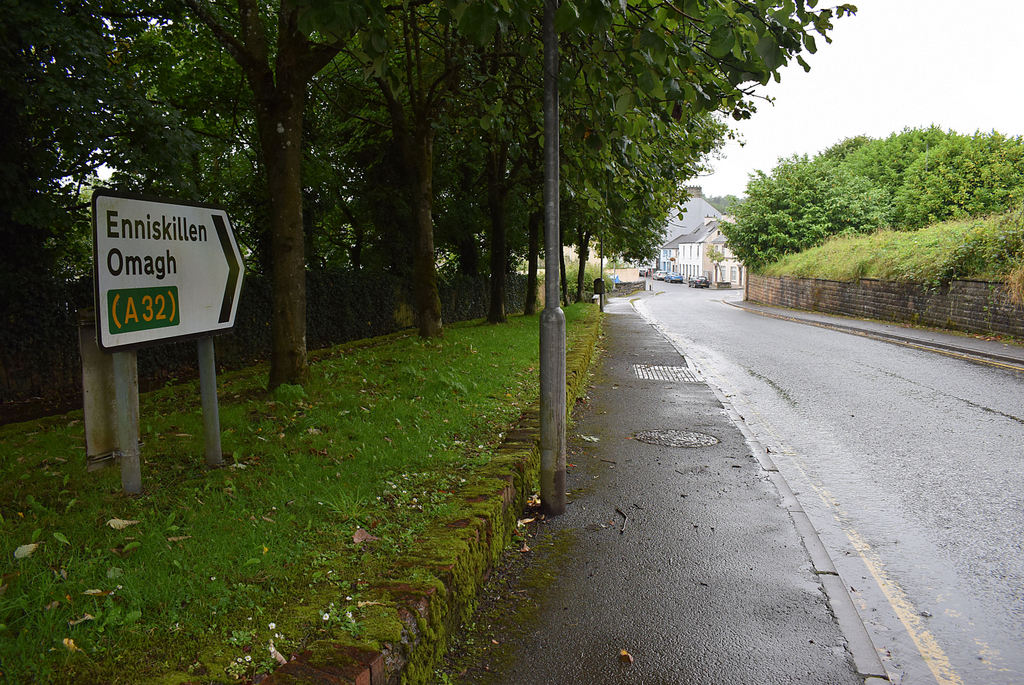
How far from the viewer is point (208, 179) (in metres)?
18.3

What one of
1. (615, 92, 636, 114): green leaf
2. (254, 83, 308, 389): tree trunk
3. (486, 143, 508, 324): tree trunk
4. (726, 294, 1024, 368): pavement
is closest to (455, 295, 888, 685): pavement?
(615, 92, 636, 114): green leaf

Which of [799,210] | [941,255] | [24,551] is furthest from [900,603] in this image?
[799,210]

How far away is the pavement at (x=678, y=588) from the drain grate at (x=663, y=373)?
16.7 ft

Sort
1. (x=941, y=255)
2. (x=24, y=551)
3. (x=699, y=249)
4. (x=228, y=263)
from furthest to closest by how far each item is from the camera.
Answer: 1. (x=699, y=249)
2. (x=941, y=255)
3. (x=228, y=263)
4. (x=24, y=551)

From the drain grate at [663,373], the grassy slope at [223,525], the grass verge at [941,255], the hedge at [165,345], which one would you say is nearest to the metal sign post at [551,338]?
the grassy slope at [223,525]

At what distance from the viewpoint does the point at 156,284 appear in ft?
13.9

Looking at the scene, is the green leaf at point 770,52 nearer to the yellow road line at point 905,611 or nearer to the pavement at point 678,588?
the pavement at point 678,588

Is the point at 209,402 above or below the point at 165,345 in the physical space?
below

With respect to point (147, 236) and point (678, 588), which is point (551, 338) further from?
point (147, 236)

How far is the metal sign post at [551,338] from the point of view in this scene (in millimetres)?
4891

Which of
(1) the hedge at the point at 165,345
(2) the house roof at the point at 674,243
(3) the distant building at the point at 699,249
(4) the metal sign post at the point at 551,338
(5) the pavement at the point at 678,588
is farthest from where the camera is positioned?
(2) the house roof at the point at 674,243

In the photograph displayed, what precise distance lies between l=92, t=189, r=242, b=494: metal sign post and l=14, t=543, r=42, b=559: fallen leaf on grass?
87 cm

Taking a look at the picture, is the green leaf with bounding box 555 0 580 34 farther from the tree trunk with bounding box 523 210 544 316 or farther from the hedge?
the tree trunk with bounding box 523 210 544 316

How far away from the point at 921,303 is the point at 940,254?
1.70 m
